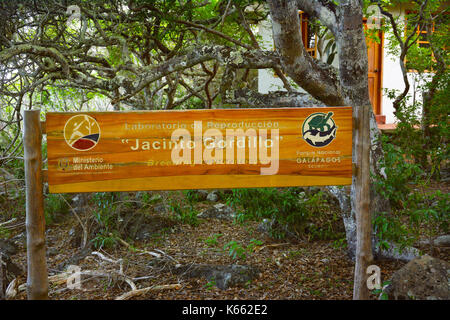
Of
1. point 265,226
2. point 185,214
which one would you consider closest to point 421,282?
point 265,226

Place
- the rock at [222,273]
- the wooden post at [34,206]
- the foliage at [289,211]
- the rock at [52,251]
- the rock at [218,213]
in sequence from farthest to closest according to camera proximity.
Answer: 1. the rock at [218,213]
2. the rock at [52,251]
3. the foliage at [289,211]
4. the rock at [222,273]
5. the wooden post at [34,206]

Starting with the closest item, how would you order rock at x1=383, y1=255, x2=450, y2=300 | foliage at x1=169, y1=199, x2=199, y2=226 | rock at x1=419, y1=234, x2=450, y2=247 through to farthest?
rock at x1=383, y1=255, x2=450, y2=300
rock at x1=419, y1=234, x2=450, y2=247
foliage at x1=169, y1=199, x2=199, y2=226

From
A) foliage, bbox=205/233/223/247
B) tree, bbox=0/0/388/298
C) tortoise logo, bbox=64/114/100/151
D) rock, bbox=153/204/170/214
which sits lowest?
foliage, bbox=205/233/223/247

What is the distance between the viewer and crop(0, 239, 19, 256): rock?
5840mm

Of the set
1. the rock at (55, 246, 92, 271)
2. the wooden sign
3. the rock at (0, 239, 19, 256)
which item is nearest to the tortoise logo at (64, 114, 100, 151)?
the wooden sign

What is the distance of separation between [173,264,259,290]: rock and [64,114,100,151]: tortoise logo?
2.10 metres

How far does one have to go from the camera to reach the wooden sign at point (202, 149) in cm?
338

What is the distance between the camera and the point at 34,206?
3309 mm

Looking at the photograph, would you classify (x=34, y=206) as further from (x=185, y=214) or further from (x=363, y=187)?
(x=185, y=214)

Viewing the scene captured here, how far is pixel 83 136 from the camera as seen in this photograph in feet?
11.1

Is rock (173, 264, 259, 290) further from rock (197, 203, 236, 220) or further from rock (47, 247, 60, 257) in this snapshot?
rock (197, 203, 236, 220)

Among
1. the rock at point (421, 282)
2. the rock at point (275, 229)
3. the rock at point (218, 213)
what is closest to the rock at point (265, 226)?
the rock at point (275, 229)

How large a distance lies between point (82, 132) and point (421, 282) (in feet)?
10.1

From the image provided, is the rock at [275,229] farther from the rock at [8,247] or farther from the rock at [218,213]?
the rock at [8,247]
